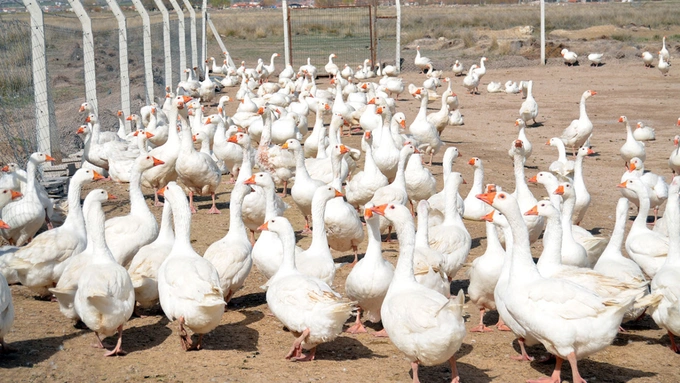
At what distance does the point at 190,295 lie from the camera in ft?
19.1

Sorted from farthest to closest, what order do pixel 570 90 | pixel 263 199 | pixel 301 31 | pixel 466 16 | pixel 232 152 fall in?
pixel 466 16, pixel 301 31, pixel 570 90, pixel 232 152, pixel 263 199

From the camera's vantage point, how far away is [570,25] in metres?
52.5

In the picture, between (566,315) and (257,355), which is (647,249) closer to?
(566,315)

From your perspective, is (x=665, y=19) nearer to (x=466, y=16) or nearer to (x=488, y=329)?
(x=466, y=16)

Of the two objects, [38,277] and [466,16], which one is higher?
[466,16]

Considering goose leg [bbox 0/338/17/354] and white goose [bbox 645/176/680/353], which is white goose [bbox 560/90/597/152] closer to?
white goose [bbox 645/176/680/353]

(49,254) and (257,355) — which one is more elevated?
(49,254)

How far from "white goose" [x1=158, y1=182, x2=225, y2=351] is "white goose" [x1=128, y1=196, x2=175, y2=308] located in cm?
29

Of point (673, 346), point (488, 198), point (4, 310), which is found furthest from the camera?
point (673, 346)

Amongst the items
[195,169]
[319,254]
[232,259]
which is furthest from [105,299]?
[195,169]

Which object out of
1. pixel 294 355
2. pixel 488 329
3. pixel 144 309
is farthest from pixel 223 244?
pixel 488 329

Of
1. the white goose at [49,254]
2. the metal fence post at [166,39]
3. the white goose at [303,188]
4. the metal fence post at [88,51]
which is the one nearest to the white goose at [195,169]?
the white goose at [303,188]

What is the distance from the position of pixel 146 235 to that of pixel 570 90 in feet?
67.0

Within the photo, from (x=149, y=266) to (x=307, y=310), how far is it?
5.79 feet
